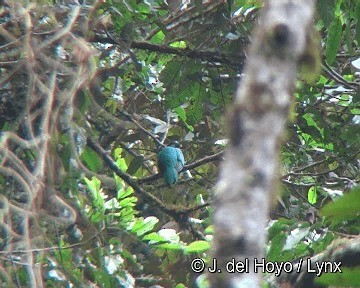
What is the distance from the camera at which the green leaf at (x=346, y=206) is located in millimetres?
1141

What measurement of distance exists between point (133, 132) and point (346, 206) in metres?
3.90

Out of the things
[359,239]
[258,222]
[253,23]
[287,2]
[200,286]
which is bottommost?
[200,286]

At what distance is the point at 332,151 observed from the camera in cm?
462

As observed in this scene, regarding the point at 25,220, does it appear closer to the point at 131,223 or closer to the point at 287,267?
the point at 287,267

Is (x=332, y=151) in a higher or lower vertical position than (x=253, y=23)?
lower

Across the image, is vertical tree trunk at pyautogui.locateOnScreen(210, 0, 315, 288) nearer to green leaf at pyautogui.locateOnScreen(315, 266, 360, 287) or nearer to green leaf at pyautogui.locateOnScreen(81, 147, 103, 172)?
green leaf at pyautogui.locateOnScreen(315, 266, 360, 287)

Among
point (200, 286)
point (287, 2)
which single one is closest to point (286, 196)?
point (200, 286)

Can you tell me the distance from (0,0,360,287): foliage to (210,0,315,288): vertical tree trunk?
141cm

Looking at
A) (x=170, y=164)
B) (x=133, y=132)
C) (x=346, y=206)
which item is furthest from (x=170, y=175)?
(x=346, y=206)

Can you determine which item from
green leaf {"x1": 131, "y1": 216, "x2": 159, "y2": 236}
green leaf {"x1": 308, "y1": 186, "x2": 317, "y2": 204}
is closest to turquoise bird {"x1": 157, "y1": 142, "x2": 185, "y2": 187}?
green leaf {"x1": 308, "y1": 186, "x2": 317, "y2": 204}

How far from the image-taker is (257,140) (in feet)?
3.38

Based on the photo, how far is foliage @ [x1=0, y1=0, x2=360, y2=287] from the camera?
10.0 ft

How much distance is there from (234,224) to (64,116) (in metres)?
2.21

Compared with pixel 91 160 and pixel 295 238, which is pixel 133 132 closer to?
pixel 91 160
